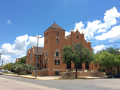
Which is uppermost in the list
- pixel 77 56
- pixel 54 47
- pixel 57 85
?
pixel 54 47

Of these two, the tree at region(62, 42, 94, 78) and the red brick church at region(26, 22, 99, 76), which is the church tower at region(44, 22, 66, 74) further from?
the tree at region(62, 42, 94, 78)

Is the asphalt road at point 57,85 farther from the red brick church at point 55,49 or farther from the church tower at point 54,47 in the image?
the church tower at point 54,47

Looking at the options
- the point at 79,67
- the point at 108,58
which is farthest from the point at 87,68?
the point at 108,58

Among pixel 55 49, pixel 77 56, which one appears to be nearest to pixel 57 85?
pixel 77 56

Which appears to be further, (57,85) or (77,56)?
(77,56)

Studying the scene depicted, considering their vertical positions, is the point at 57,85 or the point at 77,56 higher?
the point at 77,56

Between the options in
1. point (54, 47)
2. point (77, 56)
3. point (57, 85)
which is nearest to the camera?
point (57, 85)

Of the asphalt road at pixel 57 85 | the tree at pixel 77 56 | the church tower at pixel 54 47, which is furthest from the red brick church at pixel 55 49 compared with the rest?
the asphalt road at pixel 57 85

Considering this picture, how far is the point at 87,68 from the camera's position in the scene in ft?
158

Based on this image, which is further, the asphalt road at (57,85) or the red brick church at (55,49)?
the red brick church at (55,49)

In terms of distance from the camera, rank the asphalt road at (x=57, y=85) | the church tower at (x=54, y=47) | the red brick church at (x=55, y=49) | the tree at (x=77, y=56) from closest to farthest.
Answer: the asphalt road at (x=57, y=85), the tree at (x=77, y=56), the red brick church at (x=55, y=49), the church tower at (x=54, y=47)

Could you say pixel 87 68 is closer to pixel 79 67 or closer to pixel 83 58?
pixel 79 67

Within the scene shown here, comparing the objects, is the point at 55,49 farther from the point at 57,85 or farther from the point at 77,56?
the point at 57,85

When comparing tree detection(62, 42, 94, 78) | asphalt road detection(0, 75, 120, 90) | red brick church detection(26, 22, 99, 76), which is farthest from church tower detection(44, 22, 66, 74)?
asphalt road detection(0, 75, 120, 90)
